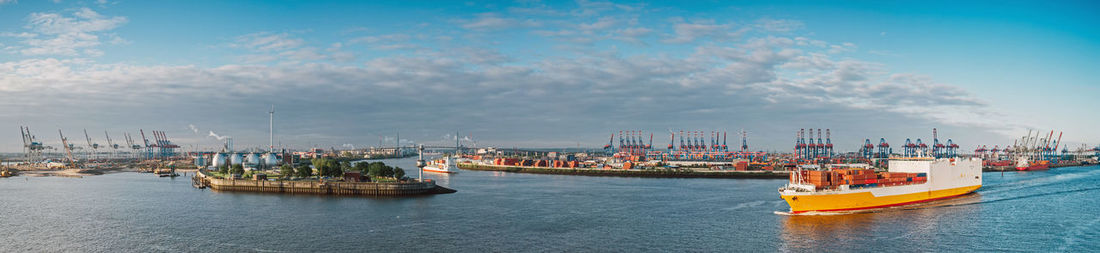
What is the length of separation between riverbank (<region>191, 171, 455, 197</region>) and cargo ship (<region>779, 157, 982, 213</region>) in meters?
19.0

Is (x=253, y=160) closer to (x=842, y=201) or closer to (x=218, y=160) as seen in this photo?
(x=218, y=160)

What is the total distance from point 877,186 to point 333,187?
27.9 meters

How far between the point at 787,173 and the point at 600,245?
44613mm

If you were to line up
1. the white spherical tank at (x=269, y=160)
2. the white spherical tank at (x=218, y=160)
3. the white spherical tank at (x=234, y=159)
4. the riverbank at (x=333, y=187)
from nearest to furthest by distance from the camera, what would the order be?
the riverbank at (x=333, y=187)
the white spherical tank at (x=218, y=160)
the white spherical tank at (x=269, y=160)
the white spherical tank at (x=234, y=159)

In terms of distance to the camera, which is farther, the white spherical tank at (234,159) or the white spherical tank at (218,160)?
the white spherical tank at (234,159)

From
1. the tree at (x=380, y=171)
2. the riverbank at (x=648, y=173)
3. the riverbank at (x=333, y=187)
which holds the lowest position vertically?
the riverbank at (x=648, y=173)

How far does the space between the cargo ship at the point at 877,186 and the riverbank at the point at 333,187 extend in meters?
19.0

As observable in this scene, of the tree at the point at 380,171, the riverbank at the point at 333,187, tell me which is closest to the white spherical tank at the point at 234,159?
the riverbank at the point at 333,187

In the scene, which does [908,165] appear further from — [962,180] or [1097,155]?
[1097,155]

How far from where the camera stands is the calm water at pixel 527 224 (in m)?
18.9

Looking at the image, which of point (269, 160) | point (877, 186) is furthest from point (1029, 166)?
point (269, 160)

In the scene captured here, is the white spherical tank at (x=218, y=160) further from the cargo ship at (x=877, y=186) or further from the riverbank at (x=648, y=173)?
the cargo ship at (x=877, y=186)

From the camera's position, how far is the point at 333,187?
1401 inches

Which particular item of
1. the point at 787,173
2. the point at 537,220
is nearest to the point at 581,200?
the point at 537,220
